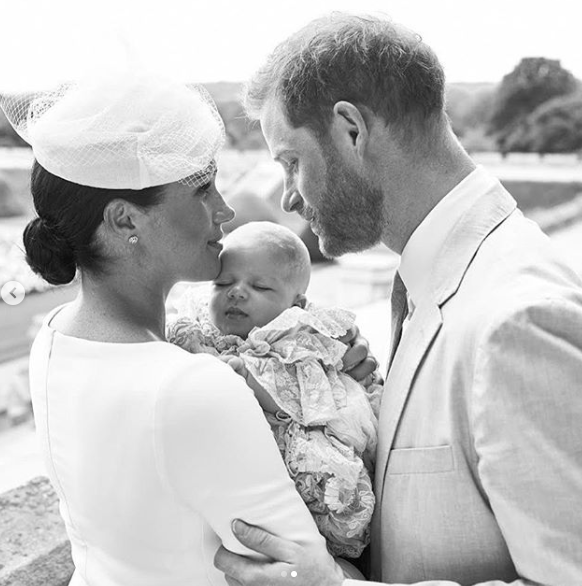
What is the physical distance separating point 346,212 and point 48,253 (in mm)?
486

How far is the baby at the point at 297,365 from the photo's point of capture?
1186 millimetres

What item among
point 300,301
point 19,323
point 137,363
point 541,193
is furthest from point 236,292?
point 541,193

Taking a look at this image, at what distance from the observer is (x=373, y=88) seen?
1251mm

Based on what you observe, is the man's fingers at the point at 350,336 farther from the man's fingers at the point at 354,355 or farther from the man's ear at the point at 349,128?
the man's ear at the point at 349,128

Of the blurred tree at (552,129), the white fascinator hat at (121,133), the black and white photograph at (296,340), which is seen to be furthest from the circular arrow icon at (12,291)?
the blurred tree at (552,129)

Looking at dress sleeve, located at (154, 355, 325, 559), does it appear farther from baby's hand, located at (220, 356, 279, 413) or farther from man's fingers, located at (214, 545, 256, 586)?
baby's hand, located at (220, 356, 279, 413)

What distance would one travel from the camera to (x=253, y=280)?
139 centimetres

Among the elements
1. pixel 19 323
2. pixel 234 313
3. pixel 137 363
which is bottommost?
pixel 19 323

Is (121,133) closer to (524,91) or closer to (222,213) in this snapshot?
(222,213)

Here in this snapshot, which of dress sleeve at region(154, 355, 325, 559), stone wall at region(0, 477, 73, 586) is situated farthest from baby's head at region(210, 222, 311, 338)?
stone wall at region(0, 477, 73, 586)

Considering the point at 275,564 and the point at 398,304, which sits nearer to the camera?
the point at 275,564

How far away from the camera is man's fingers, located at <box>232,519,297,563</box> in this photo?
A: 1033 millimetres

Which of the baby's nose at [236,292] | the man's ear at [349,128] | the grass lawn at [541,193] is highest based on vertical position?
the man's ear at [349,128]

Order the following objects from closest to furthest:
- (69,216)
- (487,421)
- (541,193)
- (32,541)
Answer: (487,421)
(69,216)
(32,541)
(541,193)
